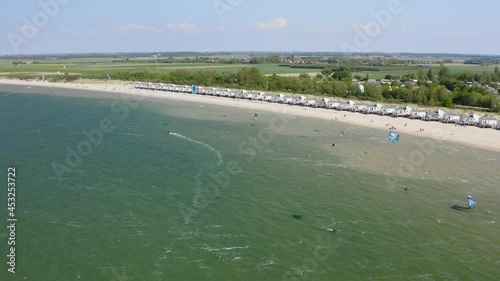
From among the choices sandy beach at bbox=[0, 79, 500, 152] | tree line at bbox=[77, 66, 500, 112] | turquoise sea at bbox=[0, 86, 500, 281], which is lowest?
turquoise sea at bbox=[0, 86, 500, 281]

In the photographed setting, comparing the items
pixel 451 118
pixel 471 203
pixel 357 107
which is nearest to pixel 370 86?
pixel 357 107

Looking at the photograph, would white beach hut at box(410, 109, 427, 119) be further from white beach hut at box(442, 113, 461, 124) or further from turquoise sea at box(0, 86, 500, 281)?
turquoise sea at box(0, 86, 500, 281)

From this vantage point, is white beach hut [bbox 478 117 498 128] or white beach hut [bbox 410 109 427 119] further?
white beach hut [bbox 410 109 427 119]

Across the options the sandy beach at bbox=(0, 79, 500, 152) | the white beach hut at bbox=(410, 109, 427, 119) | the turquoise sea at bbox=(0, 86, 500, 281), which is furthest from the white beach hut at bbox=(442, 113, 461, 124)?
the turquoise sea at bbox=(0, 86, 500, 281)

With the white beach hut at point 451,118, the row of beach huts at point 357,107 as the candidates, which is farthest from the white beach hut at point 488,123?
the white beach hut at point 451,118

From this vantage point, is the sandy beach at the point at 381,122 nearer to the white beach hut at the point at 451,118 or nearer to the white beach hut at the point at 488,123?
the white beach hut at the point at 451,118

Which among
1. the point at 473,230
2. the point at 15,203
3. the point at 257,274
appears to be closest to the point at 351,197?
the point at 473,230
